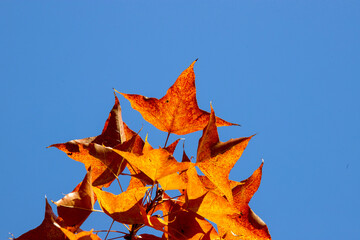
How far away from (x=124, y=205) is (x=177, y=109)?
18cm

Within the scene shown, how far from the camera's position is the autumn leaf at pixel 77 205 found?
50 centimetres

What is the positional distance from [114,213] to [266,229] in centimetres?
24

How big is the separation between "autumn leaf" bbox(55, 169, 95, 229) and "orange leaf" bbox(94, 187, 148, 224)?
28 millimetres

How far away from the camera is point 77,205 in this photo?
1.66 feet

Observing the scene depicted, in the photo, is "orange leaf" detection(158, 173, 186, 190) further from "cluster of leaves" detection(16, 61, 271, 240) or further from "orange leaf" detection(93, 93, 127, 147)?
"orange leaf" detection(93, 93, 127, 147)

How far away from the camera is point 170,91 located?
0.58 meters

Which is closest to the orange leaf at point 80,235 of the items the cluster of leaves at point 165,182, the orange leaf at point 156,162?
the cluster of leaves at point 165,182

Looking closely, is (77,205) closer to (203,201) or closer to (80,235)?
(80,235)

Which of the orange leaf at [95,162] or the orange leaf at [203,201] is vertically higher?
the orange leaf at [95,162]

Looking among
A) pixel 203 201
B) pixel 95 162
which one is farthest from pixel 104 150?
pixel 203 201

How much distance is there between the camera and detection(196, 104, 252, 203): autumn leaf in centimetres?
54

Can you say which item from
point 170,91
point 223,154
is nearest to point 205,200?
point 223,154

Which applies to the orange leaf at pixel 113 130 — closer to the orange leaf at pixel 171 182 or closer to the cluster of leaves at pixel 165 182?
the cluster of leaves at pixel 165 182

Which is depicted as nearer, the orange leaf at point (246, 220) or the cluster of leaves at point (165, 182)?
the cluster of leaves at point (165, 182)
